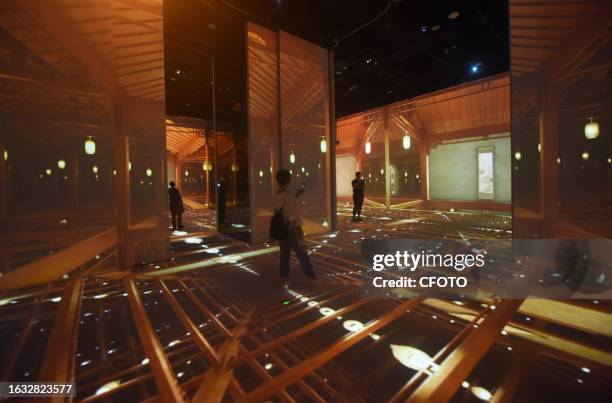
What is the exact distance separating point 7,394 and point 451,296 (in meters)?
3.99

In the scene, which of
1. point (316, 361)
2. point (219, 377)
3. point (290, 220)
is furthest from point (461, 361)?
point (290, 220)

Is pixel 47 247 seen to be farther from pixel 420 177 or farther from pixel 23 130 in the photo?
pixel 420 177

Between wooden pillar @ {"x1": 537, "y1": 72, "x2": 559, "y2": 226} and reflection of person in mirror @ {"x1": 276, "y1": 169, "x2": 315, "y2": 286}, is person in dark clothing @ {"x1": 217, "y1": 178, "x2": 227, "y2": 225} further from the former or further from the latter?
wooden pillar @ {"x1": 537, "y1": 72, "x2": 559, "y2": 226}

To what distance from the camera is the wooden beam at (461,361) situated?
5.89 ft

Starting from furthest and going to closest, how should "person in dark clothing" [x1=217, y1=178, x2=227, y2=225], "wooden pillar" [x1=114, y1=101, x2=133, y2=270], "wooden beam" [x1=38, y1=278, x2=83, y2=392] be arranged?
"person in dark clothing" [x1=217, y1=178, x2=227, y2=225]
"wooden pillar" [x1=114, y1=101, x2=133, y2=270]
"wooden beam" [x1=38, y1=278, x2=83, y2=392]

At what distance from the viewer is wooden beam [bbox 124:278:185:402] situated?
1846mm

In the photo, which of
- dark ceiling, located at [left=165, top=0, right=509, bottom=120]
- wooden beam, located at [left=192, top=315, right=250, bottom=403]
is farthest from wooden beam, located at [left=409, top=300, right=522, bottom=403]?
dark ceiling, located at [left=165, top=0, right=509, bottom=120]

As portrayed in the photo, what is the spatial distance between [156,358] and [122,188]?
323 centimetres

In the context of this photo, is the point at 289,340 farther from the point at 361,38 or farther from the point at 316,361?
the point at 361,38

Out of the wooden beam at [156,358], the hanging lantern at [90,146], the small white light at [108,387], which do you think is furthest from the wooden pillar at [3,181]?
the small white light at [108,387]

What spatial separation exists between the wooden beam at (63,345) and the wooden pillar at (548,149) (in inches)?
240

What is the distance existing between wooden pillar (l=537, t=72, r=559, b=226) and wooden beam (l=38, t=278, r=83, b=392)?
610cm

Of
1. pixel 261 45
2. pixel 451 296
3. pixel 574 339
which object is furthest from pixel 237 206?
pixel 574 339

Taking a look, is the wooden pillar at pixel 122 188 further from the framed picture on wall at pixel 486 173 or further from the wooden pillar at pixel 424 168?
the framed picture on wall at pixel 486 173
